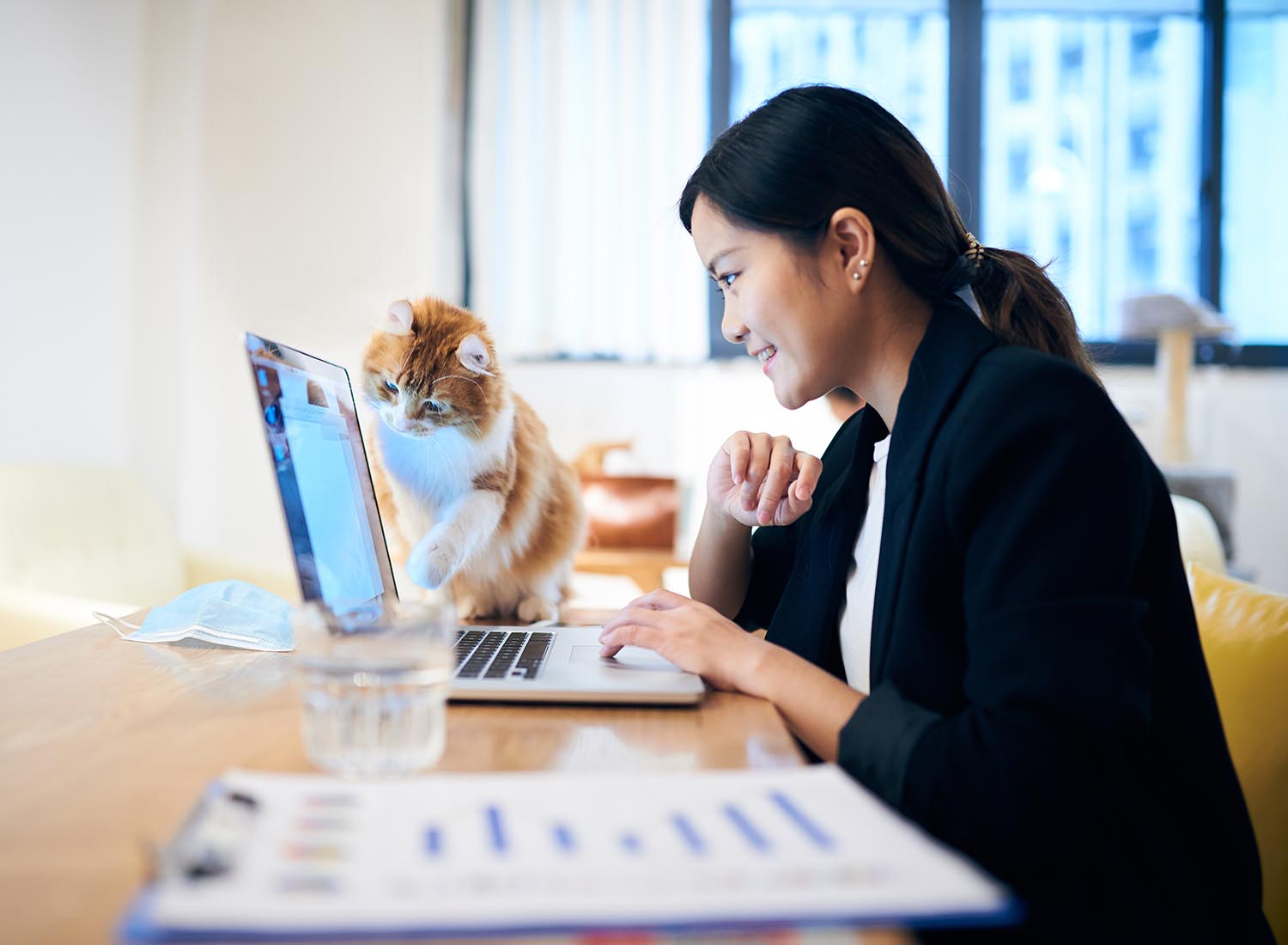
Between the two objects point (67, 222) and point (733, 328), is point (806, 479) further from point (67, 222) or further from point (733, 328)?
point (67, 222)

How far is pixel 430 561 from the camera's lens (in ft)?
3.37

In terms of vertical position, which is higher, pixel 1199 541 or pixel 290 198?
pixel 290 198

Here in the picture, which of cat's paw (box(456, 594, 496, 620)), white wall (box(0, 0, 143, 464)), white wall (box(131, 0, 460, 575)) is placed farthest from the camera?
white wall (box(131, 0, 460, 575))

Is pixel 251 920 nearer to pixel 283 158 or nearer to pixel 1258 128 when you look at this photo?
pixel 283 158

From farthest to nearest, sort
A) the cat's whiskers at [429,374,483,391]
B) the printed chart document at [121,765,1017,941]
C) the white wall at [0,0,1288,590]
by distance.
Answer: the white wall at [0,0,1288,590], the cat's whiskers at [429,374,483,391], the printed chart document at [121,765,1017,941]

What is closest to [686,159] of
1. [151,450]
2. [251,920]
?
[151,450]

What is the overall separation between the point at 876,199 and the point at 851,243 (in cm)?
5

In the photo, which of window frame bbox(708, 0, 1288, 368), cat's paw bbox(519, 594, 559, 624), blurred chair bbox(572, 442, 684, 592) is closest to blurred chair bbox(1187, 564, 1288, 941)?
cat's paw bbox(519, 594, 559, 624)

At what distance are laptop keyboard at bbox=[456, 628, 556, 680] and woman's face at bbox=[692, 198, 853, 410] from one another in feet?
1.25

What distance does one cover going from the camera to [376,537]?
1.08 metres

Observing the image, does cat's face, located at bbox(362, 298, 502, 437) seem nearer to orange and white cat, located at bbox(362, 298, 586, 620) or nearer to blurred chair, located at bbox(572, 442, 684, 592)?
orange and white cat, located at bbox(362, 298, 586, 620)

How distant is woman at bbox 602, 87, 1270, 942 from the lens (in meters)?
0.62

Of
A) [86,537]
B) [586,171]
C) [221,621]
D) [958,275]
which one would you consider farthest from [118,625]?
[586,171]

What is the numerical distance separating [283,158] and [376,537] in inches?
107
